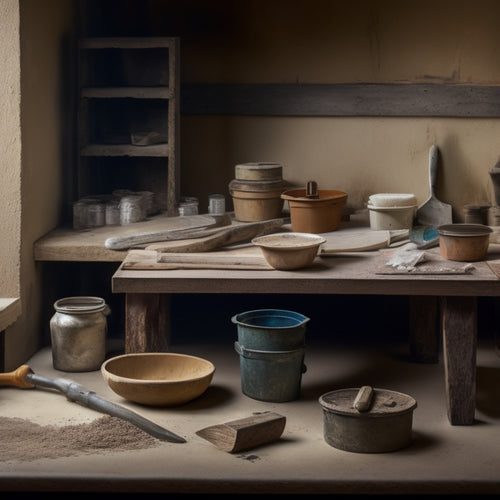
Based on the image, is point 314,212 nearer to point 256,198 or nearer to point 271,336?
point 256,198

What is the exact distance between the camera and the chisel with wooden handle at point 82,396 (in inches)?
180

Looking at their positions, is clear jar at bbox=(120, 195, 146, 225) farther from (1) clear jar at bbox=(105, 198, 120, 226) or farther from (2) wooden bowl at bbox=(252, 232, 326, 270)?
(2) wooden bowl at bbox=(252, 232, 326, 270)

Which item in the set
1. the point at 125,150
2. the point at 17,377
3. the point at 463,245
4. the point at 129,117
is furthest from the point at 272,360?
the point at 129,117

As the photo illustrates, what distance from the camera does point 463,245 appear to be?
5.07 meters

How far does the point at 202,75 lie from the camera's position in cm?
681

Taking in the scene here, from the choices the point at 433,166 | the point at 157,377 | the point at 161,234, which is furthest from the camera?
the point at 433,166

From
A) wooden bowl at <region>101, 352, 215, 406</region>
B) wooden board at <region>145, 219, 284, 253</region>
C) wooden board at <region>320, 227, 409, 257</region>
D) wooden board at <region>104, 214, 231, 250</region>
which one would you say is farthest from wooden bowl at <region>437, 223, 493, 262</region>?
wooden board at <region>104, 214, 231, 250</region>

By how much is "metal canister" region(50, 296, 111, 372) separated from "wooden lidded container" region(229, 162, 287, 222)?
47.5 inches

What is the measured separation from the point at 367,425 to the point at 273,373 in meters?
0.80

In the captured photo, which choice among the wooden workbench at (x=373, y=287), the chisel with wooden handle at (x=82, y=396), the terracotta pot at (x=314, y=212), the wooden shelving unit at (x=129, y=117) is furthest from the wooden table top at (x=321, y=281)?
the wooden shelving unit at (x=129, y=117)

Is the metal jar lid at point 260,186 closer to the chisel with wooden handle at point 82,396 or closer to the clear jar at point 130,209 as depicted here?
the clear jar at point 130,209

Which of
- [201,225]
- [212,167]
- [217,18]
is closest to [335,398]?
[201,225]

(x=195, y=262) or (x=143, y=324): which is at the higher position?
(x=195, y=262)

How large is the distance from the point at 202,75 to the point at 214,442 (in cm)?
319
